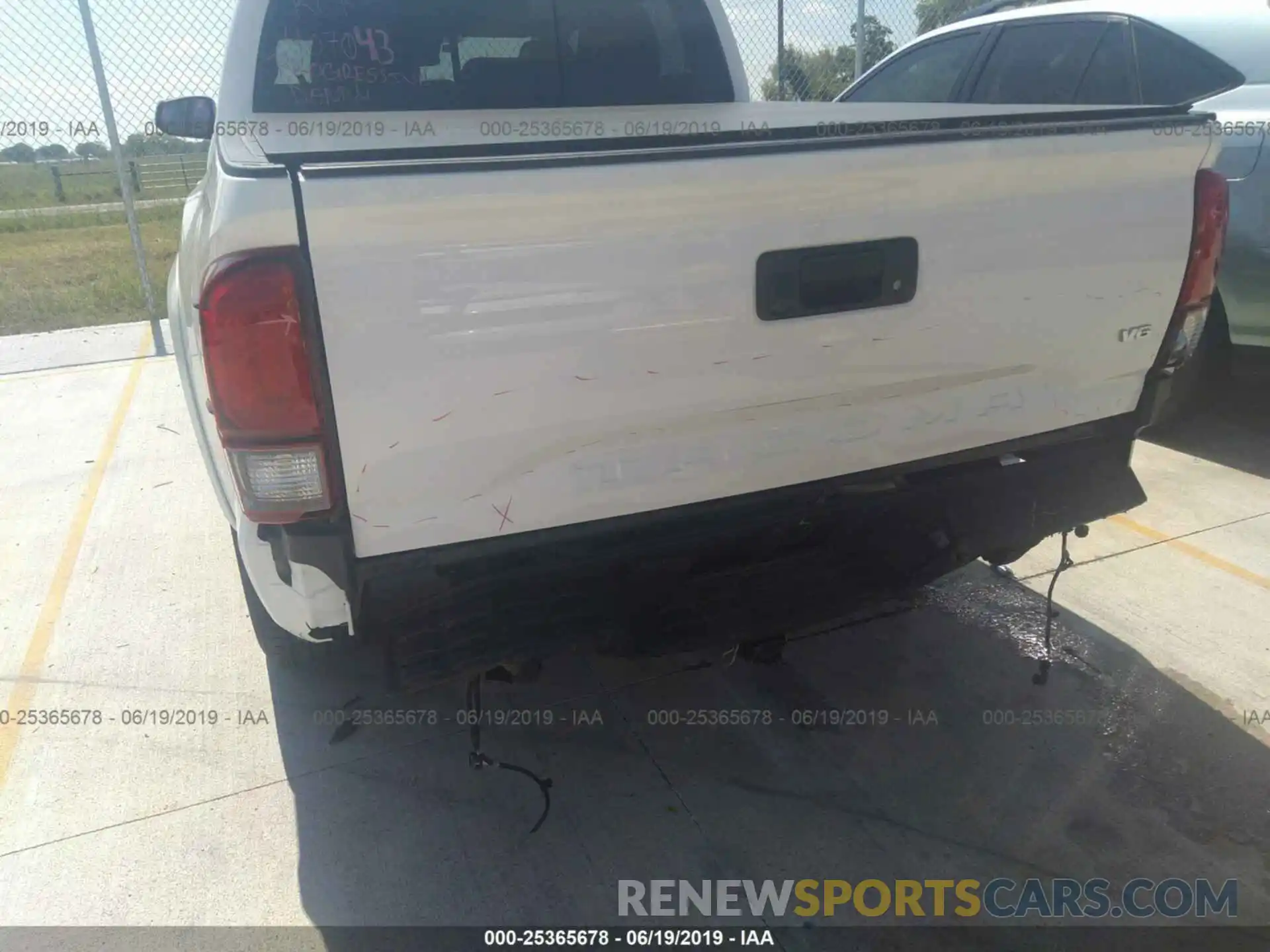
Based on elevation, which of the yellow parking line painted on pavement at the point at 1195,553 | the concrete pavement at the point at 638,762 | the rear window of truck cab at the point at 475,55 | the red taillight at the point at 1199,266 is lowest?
the yellow parking line painted on pavement at the point at 1195,553

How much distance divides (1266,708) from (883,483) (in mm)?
1535

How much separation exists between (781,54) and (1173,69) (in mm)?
4529

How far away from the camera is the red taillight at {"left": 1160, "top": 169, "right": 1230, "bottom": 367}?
2350 mm

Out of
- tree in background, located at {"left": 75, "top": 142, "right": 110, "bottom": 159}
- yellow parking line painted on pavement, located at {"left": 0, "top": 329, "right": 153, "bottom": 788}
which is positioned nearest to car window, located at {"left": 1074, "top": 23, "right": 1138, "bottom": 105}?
yellow parking line painted on pavement, located at {"left": 0, "top": 329, "right": 153, "bottom": 788}

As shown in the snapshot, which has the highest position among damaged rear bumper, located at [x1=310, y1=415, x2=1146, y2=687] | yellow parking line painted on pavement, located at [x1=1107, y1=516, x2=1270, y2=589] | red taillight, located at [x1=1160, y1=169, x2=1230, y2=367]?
red taillight, located at [x1=1160, y1=169, x2=1230, y2=367]

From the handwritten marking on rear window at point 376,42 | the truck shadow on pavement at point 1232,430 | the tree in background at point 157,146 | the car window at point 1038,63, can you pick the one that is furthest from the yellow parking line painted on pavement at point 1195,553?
the tree in background at point 157,146

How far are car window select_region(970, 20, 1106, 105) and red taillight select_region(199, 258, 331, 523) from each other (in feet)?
15.0

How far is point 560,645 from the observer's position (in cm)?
209

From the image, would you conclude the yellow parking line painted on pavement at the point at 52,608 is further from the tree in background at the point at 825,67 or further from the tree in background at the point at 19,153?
the tree in background at the point at 825,67

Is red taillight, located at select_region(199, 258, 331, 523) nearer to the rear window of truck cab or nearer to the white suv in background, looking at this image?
the rear window of truck cab

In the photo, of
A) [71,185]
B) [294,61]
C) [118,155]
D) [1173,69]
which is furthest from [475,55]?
[71,185]

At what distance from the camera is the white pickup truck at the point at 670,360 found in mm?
1688

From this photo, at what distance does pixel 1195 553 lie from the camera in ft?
12.3

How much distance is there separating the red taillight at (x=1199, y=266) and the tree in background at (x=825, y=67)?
6643 mm
